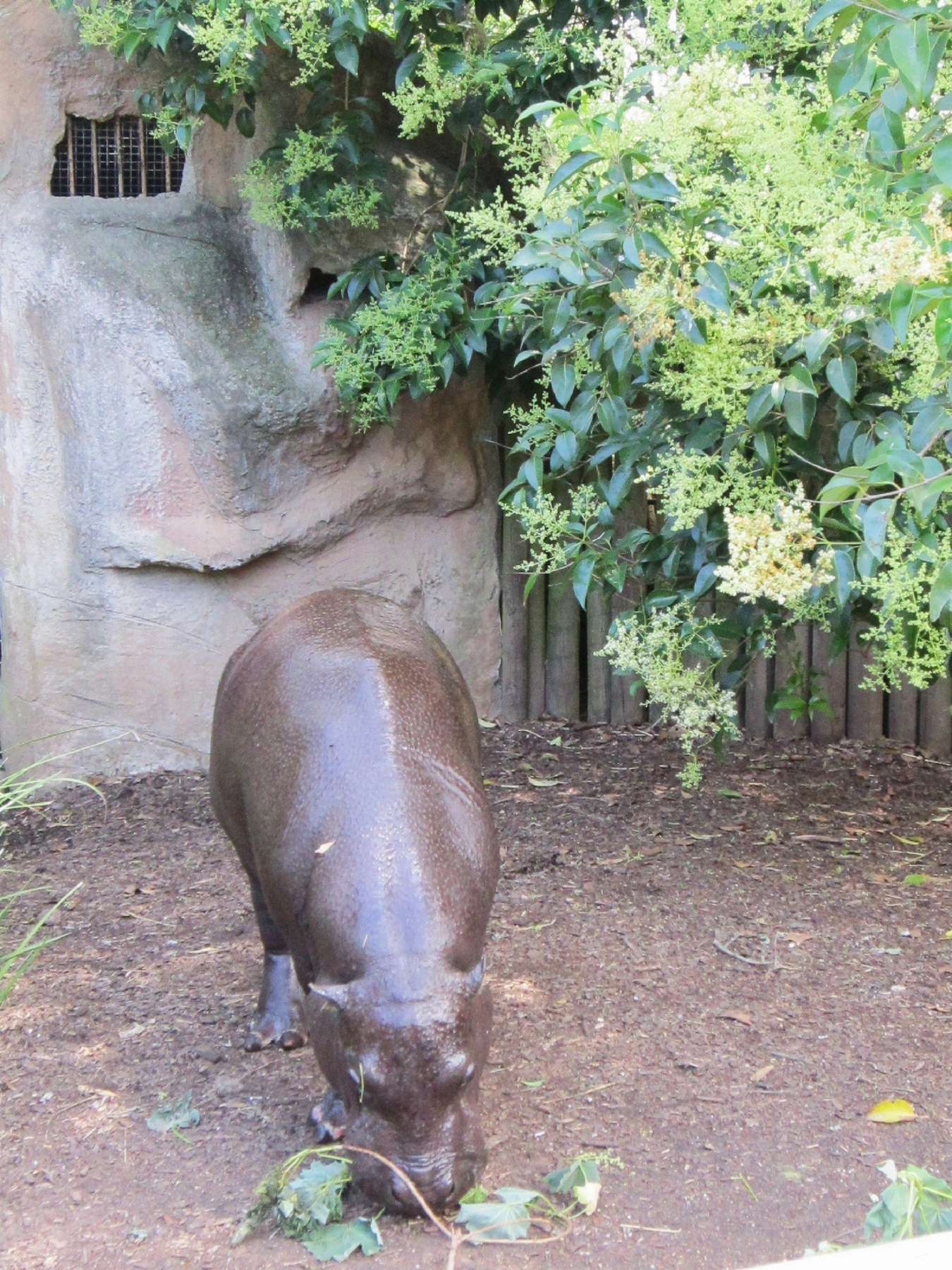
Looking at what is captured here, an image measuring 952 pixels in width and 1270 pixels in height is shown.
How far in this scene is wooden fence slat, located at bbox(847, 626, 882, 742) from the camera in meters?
6.71

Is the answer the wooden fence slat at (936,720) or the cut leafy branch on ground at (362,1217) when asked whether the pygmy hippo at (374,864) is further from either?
the wooden fence slat at (936,720)

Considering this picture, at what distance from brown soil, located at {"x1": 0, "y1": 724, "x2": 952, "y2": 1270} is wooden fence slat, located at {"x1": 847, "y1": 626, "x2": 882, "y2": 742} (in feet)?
1.68

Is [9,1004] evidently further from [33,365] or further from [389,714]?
[33,365]

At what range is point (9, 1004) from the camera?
4.23m

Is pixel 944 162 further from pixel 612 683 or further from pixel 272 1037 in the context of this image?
pixel 612 683

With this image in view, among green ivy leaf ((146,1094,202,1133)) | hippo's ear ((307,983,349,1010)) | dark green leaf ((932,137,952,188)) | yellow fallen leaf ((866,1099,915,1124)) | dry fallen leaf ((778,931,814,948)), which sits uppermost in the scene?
dark green leaf ((932,137,952,188))

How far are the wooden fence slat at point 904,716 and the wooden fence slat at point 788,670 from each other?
0.45m

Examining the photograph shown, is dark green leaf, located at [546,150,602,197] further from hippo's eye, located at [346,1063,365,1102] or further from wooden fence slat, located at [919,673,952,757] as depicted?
wooden fence slat, located at [919,673,952,757]

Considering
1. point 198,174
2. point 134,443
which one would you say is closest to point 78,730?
point 134,443

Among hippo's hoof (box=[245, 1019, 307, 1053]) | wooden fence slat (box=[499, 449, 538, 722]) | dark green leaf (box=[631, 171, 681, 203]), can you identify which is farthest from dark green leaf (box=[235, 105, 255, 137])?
hippo's hoof (box=[245, 1019, 307, 1053])

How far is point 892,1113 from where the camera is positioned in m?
3.41

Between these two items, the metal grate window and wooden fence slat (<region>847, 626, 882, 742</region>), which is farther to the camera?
wooden fence slat (<region>847, 626, 882, 742</region>)

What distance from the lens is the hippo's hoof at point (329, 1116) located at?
321 centimetres

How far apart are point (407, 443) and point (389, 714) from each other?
3478 mm
